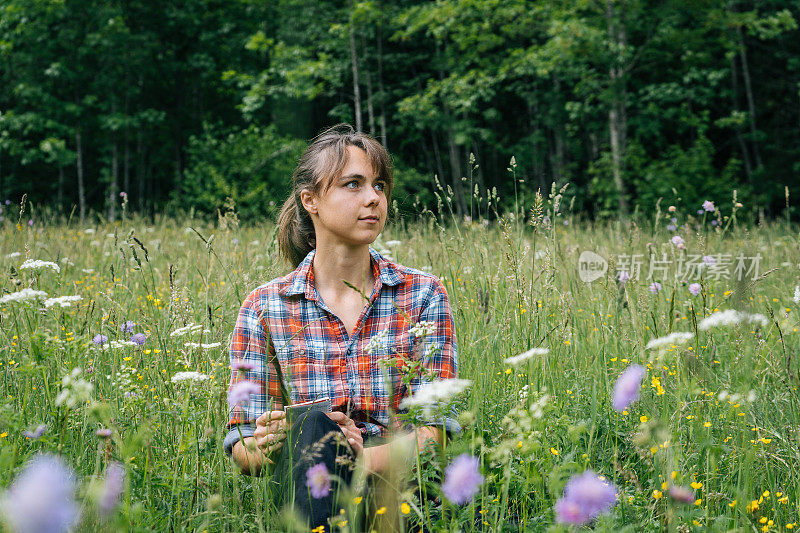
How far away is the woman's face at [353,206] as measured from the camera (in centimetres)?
212

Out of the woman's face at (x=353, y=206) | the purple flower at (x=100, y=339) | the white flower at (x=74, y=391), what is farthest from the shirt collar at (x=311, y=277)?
the white flower at (x=74, y=391)

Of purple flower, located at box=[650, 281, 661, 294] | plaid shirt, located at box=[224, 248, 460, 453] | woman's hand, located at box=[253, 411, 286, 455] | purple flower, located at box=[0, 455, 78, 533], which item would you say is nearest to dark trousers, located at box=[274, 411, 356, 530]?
woman's hand, located at box=[253, 411, 286, 455]

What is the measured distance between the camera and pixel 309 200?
231 centimetres

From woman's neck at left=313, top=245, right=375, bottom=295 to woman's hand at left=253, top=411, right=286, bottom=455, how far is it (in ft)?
2.04

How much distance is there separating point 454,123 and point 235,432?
14.3 meters

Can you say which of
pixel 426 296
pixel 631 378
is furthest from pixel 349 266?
pixel 631 378

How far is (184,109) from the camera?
A: 59.5ft

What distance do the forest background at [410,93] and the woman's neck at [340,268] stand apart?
991 cm

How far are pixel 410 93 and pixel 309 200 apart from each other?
1493 centimetres

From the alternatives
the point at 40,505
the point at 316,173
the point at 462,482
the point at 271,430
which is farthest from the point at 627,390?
the point at 316,173

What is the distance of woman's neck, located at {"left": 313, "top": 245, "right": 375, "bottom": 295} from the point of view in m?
2.22

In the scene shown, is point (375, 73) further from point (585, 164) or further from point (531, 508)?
point (531, 508)

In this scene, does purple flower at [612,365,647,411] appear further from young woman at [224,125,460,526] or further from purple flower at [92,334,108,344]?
purple flower at [92,334,108,344]

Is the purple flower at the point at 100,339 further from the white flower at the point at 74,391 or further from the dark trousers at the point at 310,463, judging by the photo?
the white flower at the point at 74,391
